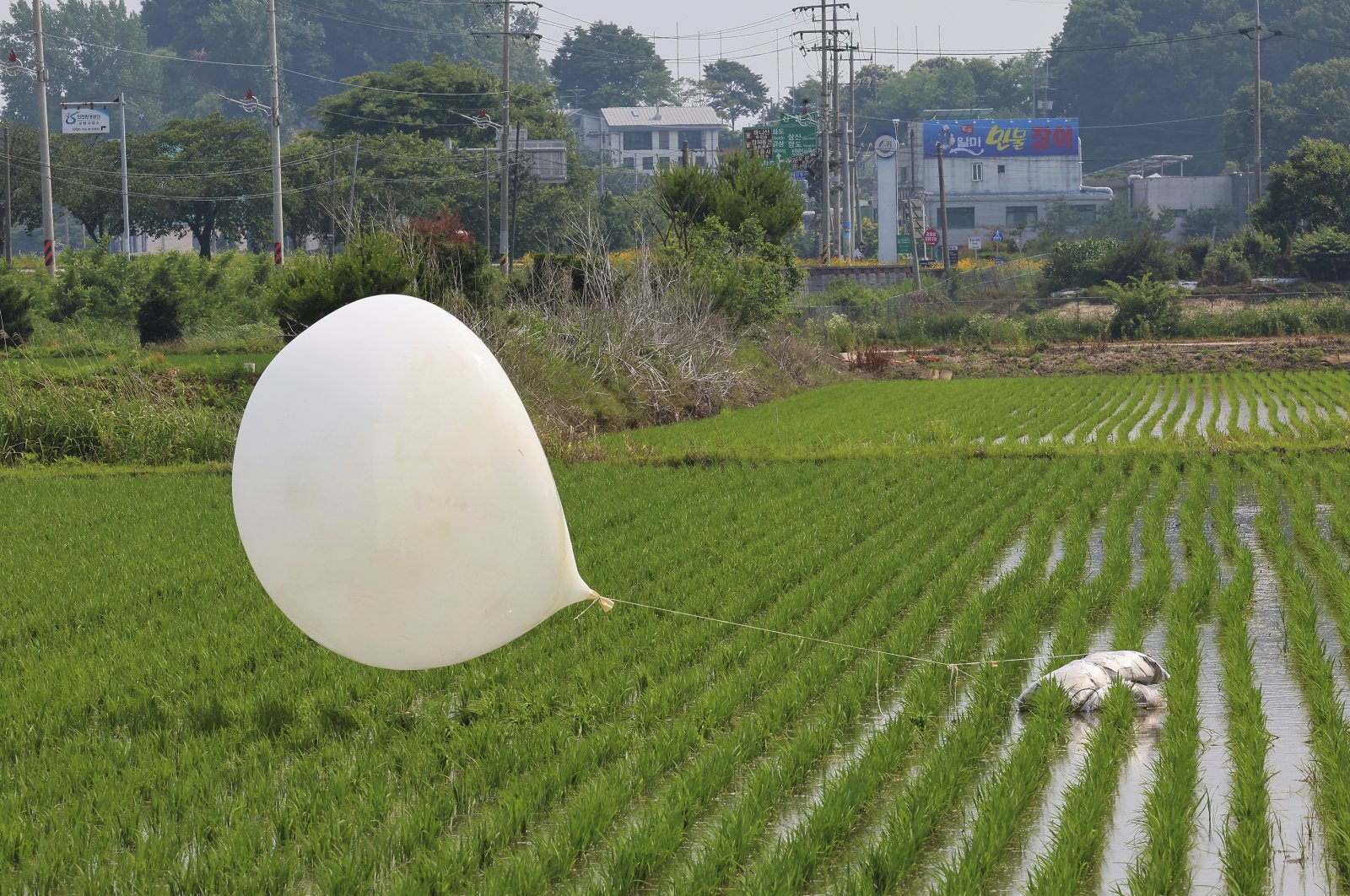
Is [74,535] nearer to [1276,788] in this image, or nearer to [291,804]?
[291,804]

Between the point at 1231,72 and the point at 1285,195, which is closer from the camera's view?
the point at 1285,195

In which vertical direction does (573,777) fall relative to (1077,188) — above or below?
below

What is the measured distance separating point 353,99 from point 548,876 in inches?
3047

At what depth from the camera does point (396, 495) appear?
18.0 ft

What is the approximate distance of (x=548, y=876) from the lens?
4.72 metres

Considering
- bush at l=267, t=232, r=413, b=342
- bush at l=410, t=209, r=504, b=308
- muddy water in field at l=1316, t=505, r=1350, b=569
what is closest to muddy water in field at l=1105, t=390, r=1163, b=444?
muddy water in field at l=1316, t=505, r=1350, b=569

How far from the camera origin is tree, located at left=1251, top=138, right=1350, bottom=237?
59.8 meters

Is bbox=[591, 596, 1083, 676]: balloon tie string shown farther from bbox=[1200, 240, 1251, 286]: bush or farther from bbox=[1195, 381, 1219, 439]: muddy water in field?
bbox=[1200, 240, 1251, 286]: bush

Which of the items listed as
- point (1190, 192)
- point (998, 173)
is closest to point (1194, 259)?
point (998, 173)

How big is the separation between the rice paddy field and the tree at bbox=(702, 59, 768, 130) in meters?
141

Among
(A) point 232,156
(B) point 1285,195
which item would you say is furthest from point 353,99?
(B) point 1285,195

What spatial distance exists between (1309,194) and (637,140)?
8035cm

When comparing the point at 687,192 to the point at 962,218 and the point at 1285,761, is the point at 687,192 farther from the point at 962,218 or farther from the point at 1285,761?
the point at 962,218

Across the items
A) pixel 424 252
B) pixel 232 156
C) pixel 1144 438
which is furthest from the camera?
pixel 232 156
